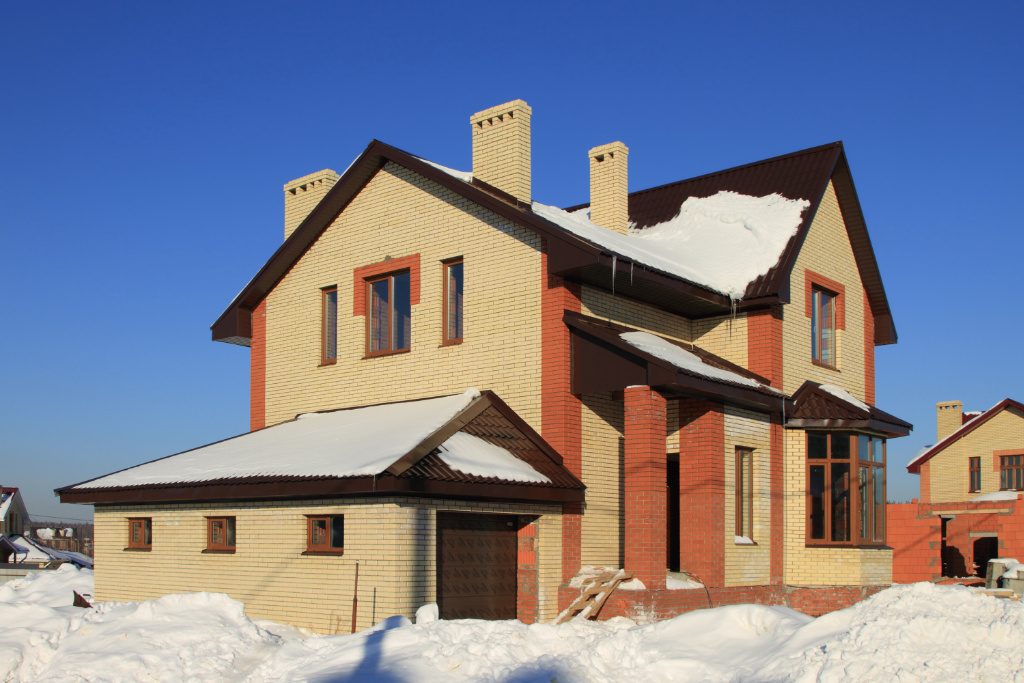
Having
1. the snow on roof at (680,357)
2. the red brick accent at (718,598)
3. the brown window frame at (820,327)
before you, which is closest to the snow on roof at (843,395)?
the brown window frame at (820,327)

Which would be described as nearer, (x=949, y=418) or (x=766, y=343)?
(x=766, y=343)

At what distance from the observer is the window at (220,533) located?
1582 cm

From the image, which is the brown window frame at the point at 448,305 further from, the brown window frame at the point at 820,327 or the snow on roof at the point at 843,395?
the brown window frame at the point at 820,327

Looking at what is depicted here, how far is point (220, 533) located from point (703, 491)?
23.5ft

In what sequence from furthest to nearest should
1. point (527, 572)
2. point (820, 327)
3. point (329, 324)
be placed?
1. point (820, 327)
2. point (329, 324)
3. point (527, 572)

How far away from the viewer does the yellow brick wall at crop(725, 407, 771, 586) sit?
52.9 ft

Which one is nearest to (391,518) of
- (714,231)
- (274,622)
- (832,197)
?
(274,622)

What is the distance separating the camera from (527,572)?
15211 mm

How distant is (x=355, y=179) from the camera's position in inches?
743

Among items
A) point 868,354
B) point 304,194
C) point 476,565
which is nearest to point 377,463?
point 476,565

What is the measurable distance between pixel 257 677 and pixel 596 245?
7.95 metres

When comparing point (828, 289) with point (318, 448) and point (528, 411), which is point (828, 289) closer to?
point (528, 411)

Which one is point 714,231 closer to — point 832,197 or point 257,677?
point 832,197

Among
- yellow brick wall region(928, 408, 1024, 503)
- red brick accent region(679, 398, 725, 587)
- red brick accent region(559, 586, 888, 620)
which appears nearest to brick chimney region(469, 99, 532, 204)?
red brick accent region(679, 398, 725, 587)
